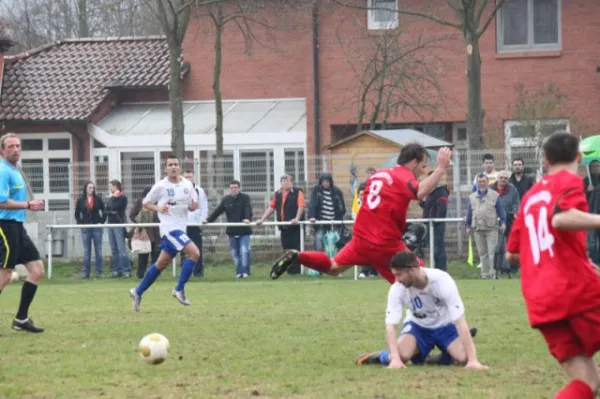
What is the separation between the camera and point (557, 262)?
6.63 meters

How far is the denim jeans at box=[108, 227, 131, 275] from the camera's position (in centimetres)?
2380

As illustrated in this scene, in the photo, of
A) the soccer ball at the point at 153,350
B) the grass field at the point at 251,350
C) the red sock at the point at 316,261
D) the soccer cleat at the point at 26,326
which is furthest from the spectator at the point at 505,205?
the soccer ball at the point at 153,350

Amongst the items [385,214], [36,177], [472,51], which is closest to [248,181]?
[36,177]

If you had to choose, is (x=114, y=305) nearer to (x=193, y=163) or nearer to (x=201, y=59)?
(x=193, y=163)

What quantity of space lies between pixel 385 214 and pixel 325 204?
476 inches

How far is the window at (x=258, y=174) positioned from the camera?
2573cm

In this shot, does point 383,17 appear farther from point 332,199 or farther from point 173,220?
point 173,220

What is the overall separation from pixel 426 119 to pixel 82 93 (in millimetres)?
9716

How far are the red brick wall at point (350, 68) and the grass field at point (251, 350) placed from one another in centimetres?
1425

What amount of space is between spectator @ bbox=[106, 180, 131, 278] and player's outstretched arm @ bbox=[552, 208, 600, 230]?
17.9 metres

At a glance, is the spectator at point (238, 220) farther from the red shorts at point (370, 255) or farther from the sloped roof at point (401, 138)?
the red shorts at point (370, 255)

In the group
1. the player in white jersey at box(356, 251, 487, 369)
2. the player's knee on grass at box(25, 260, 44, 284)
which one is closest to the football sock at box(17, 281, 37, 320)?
the player's knee on grass at box(25, 260, 44, 284)

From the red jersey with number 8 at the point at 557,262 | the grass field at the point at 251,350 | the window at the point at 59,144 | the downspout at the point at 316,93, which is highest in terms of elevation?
the downspout at the point at 316,93

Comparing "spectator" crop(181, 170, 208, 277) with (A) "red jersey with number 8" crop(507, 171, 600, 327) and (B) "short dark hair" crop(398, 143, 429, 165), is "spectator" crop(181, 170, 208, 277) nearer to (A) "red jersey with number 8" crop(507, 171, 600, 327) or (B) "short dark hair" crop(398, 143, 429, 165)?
(B) "short dark hair" crop(398, 143, 429, 165)
